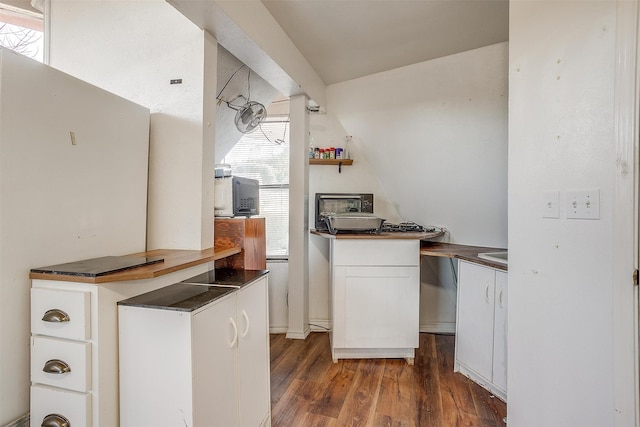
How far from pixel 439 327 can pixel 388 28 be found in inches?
101

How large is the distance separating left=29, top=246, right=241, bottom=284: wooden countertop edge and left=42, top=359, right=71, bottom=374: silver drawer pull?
27 cm

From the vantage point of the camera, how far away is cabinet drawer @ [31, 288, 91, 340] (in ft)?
3.25

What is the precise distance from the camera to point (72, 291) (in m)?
1.00

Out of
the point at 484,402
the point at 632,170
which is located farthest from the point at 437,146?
the point at 484,402

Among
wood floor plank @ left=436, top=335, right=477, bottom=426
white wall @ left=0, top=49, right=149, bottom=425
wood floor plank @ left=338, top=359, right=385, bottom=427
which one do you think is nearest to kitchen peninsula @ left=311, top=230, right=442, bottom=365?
wood floor plank @ left=338, top=359, right=385, bottom=427

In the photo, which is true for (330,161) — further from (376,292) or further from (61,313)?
(61,313)

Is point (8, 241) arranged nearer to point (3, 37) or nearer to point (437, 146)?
point (3, 37)

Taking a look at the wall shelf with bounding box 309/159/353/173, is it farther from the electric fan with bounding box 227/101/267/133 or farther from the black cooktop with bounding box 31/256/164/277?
the black cooktop with bounding box 31/256/164/277

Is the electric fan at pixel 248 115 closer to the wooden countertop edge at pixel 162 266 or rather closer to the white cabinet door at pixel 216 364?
the wooden countertop edge at pixel 162 266

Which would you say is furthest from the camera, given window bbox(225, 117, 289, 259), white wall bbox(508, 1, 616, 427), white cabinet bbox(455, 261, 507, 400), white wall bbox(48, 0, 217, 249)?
window bbox(225, 117, 289, 259)

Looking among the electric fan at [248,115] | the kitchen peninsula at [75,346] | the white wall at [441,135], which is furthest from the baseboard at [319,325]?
the kitchen peninsula at [75,346]

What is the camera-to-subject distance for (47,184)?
1.11 meters

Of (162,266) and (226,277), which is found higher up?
(162,266)

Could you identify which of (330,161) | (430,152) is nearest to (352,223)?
(330,161)
